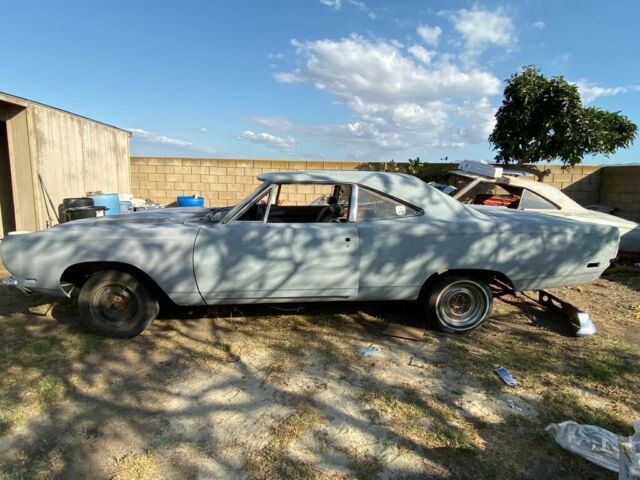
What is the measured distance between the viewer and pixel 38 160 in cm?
747

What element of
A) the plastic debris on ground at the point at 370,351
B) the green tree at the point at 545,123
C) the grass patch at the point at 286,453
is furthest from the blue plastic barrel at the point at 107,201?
the green tree at the point at 545,123

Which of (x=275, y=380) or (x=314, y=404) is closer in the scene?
(x=314, y=404)

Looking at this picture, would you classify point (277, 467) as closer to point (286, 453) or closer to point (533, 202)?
point (286, 453)

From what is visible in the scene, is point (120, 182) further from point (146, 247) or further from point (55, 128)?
point (146, 247)

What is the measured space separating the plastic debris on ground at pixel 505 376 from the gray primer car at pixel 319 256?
0.71 m

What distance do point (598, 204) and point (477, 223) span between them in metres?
8.05

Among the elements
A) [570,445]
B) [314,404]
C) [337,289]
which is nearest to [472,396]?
[570,445]

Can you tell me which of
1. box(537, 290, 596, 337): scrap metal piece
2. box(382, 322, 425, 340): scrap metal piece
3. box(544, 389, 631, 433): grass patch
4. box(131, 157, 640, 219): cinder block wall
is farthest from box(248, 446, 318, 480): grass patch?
box(131, 157, 640, 219): cinder block wall

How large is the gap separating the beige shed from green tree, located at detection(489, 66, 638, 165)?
400 inches

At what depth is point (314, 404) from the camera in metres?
2.73

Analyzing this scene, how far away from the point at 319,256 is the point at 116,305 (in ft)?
6.24

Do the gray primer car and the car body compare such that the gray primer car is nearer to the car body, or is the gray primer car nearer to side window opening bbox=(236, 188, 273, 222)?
side window opening bbox=(236, 188, 273, 222)

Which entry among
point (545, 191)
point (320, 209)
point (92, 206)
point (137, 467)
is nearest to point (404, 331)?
point (320, 209)

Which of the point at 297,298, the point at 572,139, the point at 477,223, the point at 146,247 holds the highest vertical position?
the point at 572,139
